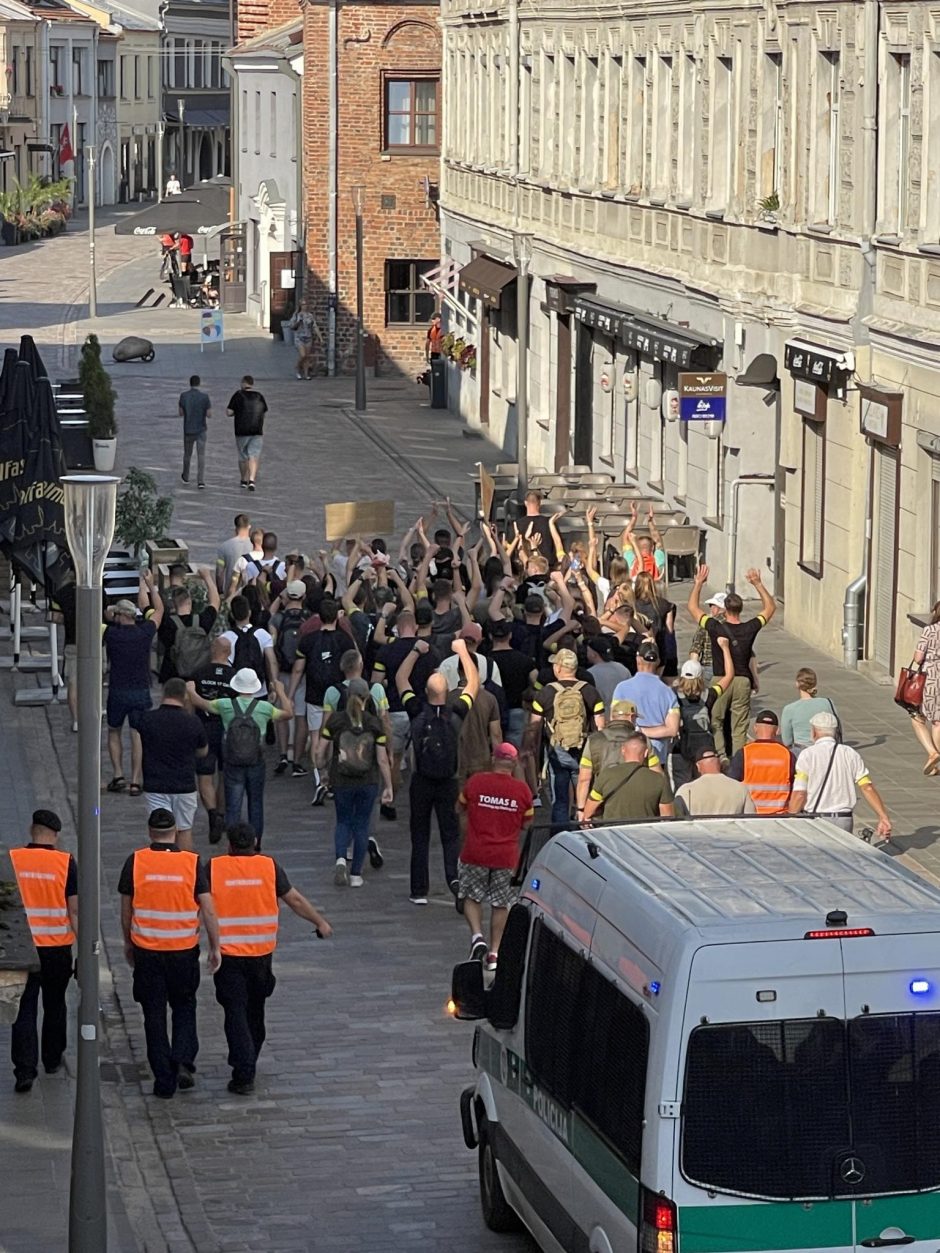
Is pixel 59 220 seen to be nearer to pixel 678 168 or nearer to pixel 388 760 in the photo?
pixel 678 168

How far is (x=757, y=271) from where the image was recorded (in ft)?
95.0

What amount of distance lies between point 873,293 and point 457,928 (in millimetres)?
10984

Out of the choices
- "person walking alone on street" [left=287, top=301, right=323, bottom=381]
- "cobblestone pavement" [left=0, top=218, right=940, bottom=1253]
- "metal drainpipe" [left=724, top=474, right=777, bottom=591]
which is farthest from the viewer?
"person walking alone on street" [left=287, top=301, right=323, bottom=381]

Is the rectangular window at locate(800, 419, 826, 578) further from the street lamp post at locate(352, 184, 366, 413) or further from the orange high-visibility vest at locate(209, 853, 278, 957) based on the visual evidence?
the street lamp post at locate(352, 184, 366, 413)

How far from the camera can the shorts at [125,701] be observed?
19.4 meters

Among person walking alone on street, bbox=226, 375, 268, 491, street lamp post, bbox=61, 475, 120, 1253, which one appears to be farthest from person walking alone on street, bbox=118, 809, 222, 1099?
person walking alone on street, bbox=226, 375, 268, 491

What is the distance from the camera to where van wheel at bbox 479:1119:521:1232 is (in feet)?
36.3

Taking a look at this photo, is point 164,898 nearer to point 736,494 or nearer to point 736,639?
point 736,639

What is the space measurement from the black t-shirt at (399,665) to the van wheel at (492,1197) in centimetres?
714

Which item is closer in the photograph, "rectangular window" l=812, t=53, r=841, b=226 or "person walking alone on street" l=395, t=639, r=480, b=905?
"person walking alone on street" l=395, t=639, r=480, b=905

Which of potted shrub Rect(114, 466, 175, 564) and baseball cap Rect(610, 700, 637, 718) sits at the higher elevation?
baseball cap Rect(610, 700, 637, 718)

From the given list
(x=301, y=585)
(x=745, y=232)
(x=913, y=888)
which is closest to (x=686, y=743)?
(x=301, y=585)

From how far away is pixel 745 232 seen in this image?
29.4m

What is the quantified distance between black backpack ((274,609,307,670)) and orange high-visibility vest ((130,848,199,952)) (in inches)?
273
